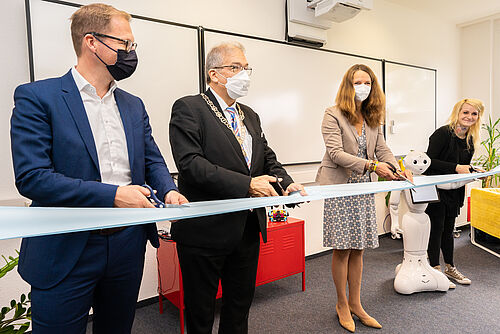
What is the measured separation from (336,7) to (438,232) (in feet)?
7.46

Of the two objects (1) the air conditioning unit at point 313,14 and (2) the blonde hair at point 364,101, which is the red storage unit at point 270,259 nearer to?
(2) the blonde hair at point 364,101

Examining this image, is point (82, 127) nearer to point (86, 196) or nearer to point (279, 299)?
point (86, 196)

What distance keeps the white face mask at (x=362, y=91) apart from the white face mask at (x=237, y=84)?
0.92 metres

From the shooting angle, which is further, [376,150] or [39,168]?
[376,150]

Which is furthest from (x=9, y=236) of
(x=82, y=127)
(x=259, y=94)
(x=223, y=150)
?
(x=259, y=94)

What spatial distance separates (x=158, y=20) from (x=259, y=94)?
1.09 meters

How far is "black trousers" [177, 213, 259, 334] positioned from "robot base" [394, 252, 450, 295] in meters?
1.79

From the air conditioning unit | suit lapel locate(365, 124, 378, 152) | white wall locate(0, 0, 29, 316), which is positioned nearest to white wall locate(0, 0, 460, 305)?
white wall locate(0, 0, 29, 316)

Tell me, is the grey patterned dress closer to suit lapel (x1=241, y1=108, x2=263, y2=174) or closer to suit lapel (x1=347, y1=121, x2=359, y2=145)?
suit lapel (x1=347, y1=121, x2=359, y2=145)

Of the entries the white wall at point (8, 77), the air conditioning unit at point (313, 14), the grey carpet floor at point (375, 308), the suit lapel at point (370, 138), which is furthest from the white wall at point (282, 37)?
the suit lapel at point (370, 138)

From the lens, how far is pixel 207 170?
1.37 meters

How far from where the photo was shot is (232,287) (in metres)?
1.58

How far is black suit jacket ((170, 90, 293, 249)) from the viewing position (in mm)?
1380

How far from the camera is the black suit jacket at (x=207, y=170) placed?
1380 mm
